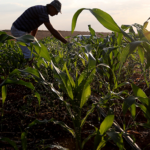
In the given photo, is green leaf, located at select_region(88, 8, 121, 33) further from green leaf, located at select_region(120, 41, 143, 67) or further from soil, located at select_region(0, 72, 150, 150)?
soil, located at select_region(0, 72, 150, 150)

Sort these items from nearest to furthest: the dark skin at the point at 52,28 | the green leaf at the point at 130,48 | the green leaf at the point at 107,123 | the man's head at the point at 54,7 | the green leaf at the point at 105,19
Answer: the green leaf at the point at 130,48, the green leaf at the point at 105,19, the green leaf at the point at 107,123, the dark skin at the point at 52,28, the man's head at the point at 54,7

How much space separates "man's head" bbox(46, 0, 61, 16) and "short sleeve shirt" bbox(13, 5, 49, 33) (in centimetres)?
14

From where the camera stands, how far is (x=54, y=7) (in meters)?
3.13

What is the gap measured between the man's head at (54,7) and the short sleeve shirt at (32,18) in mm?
142

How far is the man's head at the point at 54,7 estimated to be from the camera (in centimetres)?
309

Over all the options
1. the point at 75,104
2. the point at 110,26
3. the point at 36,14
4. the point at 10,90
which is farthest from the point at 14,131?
the point at 36,14

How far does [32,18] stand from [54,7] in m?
0.47

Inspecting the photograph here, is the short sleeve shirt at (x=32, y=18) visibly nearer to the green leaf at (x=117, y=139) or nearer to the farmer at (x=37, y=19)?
the farmer at (x=37, y=19)

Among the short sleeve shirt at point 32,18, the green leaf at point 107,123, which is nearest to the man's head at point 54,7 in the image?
the short sleeve shirt at point 32,18

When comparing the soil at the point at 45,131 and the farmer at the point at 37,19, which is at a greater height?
the farmer at the point at 37,19

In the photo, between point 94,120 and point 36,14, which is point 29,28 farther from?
point 94,120

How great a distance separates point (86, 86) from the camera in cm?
87

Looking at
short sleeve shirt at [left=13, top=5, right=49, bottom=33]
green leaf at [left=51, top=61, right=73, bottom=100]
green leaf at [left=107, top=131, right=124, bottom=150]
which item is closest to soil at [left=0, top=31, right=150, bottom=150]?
green leaf at [left=107, top=131, right=124, bottom=150]

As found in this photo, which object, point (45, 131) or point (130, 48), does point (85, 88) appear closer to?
point (130, 48)
